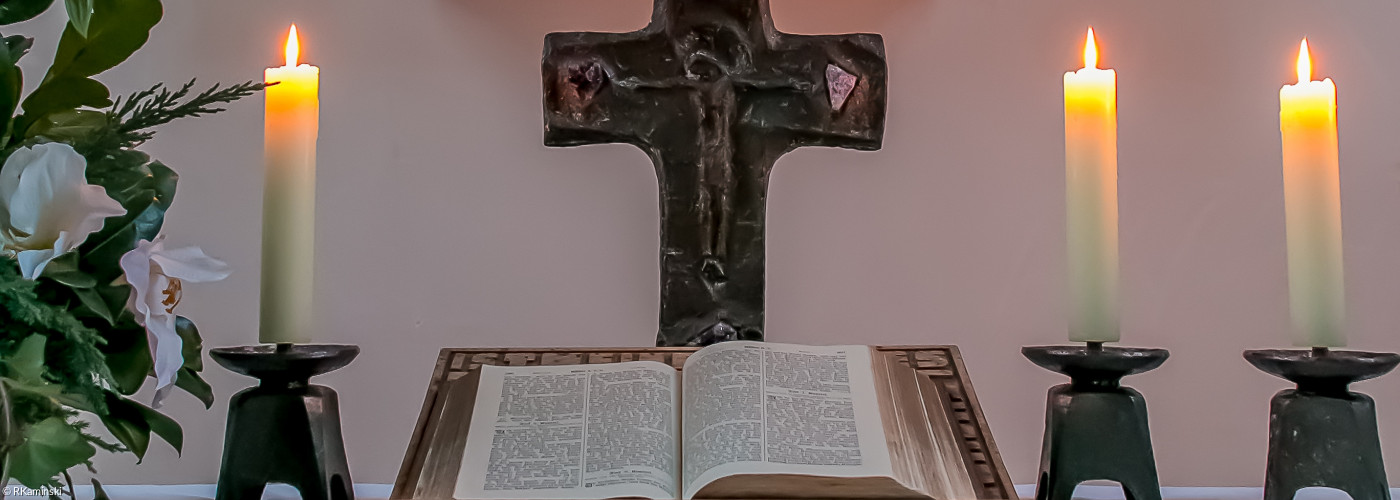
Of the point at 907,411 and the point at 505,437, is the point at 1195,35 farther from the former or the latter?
A: the point at 505,437

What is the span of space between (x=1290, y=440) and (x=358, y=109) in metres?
1.03

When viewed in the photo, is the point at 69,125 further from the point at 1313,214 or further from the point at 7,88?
the point at 1313,214

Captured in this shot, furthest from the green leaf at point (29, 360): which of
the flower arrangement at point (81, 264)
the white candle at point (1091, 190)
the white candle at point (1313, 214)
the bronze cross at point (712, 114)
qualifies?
the white candle at point (1313, 214)

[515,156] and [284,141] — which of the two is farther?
[515,156]

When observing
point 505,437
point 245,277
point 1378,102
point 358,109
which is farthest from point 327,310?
point 1378,102

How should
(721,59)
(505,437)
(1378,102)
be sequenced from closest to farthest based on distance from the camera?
(505,437) < (721,59) < (1378,102)

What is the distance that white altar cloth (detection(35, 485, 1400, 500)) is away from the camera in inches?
46.2

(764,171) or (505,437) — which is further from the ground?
(764,171)

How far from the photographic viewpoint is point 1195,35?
1.29 m

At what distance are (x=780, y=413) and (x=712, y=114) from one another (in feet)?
1.16

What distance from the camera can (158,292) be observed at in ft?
1.65

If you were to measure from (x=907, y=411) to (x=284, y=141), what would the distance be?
19.7 inches

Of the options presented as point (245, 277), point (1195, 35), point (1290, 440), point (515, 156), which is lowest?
point (1290, 440)

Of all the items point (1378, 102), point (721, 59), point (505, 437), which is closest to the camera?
point (505, 437)
